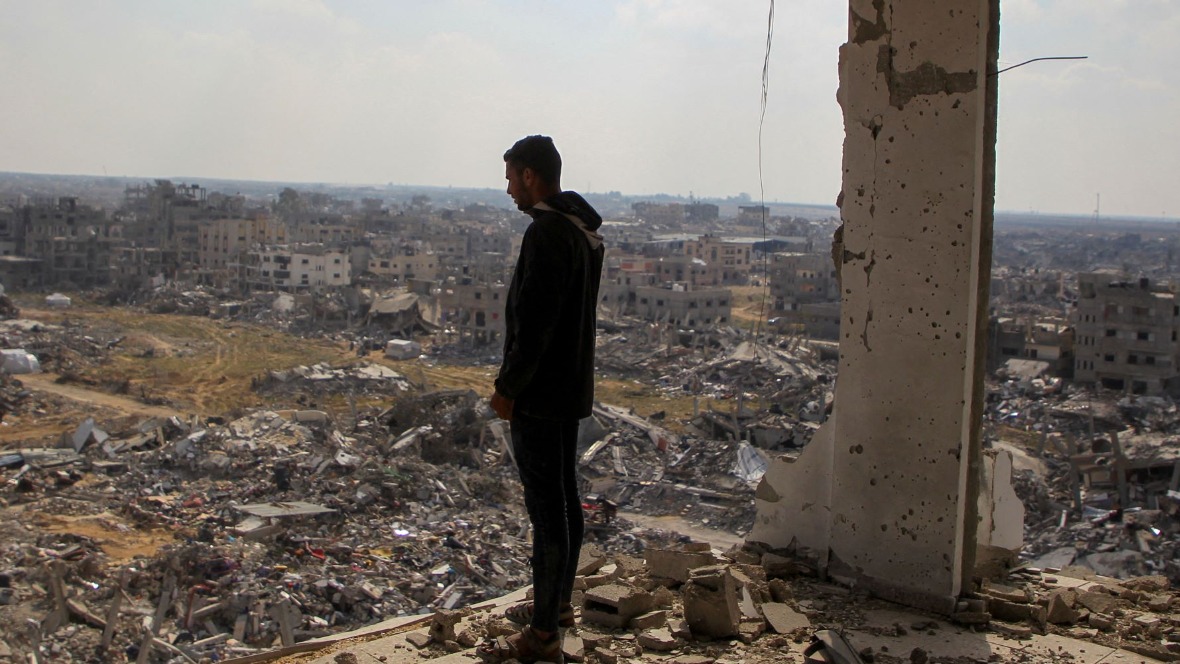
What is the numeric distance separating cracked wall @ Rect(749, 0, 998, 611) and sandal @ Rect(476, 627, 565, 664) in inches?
49.6

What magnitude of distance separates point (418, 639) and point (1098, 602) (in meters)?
2.21

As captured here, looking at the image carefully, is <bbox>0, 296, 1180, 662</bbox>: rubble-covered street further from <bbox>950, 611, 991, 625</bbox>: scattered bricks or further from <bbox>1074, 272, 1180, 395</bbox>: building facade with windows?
<bbox>1074, 272, 1180, 395</bbox>: building facade with windows

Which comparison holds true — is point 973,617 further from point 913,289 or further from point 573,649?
point 573,649

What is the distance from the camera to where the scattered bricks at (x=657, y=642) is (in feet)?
9.94

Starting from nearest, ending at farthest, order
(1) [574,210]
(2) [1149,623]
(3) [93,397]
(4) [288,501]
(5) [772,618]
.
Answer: (1) [574,210], (5) [772,618], (2) [1149,623], (4) [288,501], (3) [93,397]

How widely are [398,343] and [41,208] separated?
26.7 metres

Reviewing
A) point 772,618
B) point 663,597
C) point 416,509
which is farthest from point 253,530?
point 772,618

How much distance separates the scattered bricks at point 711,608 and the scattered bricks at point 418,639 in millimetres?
749

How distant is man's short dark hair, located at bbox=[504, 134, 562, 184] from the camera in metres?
2.82

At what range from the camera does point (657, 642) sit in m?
3.03

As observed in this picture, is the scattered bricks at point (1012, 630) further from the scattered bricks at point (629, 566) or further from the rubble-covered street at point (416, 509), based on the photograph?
the scattered bricks at point (629, 566)

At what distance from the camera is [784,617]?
3.31 metres

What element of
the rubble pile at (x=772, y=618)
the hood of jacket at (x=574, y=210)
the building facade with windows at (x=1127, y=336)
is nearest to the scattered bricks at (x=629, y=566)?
the rubble pile at (x=772, y=618)

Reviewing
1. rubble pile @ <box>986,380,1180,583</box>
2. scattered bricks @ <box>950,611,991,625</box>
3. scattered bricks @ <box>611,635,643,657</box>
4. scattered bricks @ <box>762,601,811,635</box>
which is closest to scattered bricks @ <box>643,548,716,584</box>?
scattered bricks @ <box>762,601,811,635</box>
